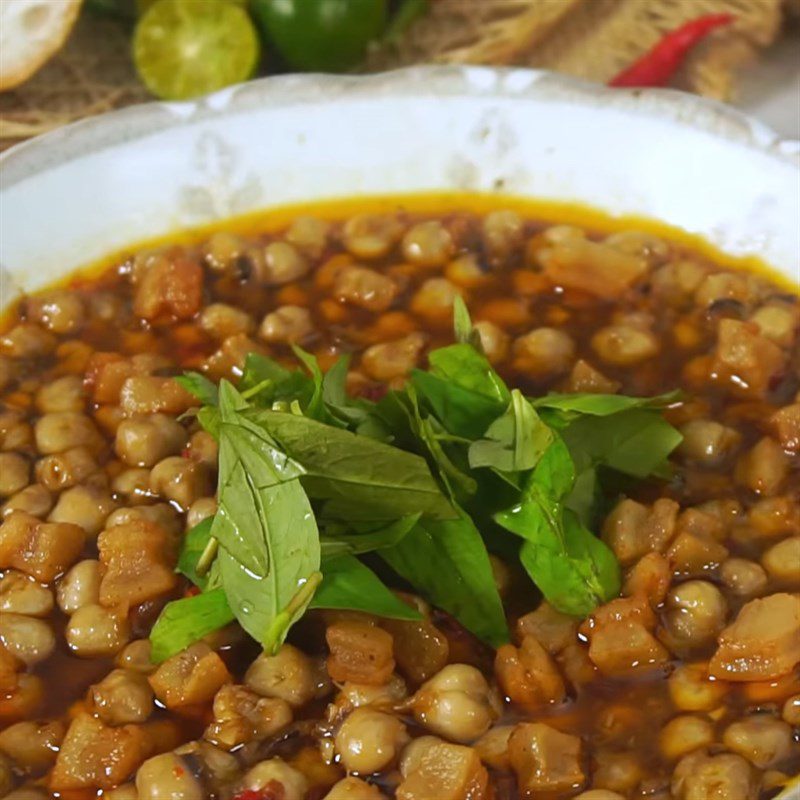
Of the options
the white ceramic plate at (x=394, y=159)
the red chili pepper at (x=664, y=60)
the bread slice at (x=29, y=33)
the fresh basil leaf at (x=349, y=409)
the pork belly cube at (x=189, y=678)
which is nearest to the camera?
the pork belly cube at (x=189, y=678)

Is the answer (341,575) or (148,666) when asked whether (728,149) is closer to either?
(341,575)

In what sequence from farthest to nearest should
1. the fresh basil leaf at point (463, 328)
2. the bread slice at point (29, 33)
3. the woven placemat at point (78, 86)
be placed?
the woven placemat at point (78, 86) < the bread slice at point (29, 33) < the fresh basil leaf at point (463, 328)

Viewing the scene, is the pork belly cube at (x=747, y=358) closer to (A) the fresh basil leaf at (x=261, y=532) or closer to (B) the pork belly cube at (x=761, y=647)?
(B) the pork belly cube at (x=761, y=647)

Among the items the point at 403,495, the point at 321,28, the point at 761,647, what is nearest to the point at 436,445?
the point at 403,495

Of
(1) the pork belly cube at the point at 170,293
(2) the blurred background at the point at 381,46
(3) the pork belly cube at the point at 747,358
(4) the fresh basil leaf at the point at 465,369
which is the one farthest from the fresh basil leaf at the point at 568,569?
(2) the blurred background at the point at 381,46

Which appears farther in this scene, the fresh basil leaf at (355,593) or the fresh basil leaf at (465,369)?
the fresh basil leaf at (465,369)

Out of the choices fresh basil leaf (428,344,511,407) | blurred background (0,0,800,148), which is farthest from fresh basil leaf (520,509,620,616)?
blurred background (0,0,800,148)
